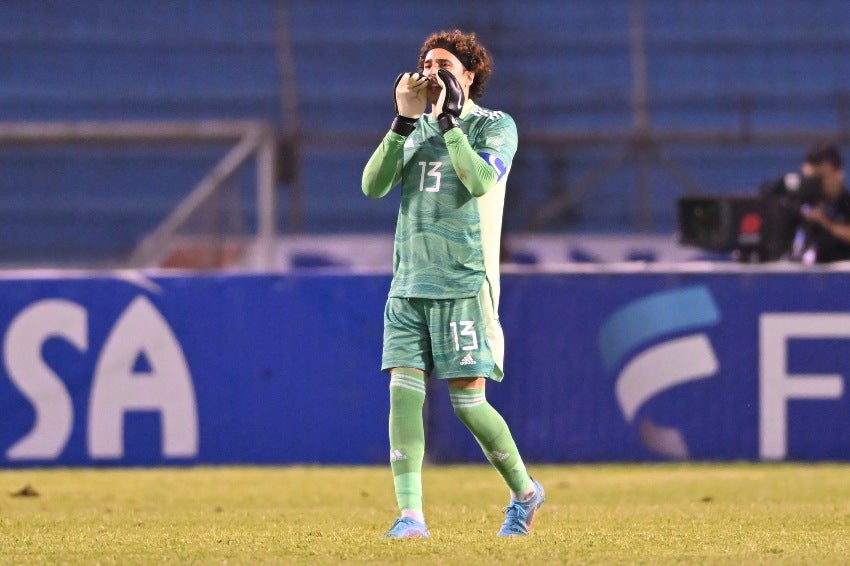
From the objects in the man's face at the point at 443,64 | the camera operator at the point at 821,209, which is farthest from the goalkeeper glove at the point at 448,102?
the camera operator at the point at 821,209

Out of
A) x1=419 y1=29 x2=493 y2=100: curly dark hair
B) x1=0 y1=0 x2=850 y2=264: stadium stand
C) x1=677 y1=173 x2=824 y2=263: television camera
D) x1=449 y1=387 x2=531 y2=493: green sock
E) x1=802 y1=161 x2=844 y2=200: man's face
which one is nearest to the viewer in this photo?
x1=449 y1=387 x2=531 y2=493: green sock

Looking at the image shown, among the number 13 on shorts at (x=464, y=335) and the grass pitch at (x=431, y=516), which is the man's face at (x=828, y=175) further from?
Answer: the number 13 on shorts at (x=464, y=335)

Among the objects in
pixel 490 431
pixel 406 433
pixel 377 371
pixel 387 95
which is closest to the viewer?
pixel 406 433

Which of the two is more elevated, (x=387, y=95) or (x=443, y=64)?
(x=387, y=95)

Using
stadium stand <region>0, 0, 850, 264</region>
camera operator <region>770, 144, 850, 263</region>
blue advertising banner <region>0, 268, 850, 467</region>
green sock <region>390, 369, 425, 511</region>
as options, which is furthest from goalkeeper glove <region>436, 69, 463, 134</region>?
stadium stand <region>0, 0, 850, 264</region>

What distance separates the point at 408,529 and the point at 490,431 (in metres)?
0.49

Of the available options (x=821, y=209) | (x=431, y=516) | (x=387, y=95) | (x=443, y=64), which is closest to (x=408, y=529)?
(x=431, y=516)

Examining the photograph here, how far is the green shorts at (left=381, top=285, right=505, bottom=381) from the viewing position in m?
5.72

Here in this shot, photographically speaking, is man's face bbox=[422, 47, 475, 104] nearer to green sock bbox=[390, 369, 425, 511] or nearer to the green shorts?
the green shorts

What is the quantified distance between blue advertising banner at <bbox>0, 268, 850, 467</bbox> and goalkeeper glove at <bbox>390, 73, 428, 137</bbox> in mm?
4636

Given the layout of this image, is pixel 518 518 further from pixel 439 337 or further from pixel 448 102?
pixel 448 102

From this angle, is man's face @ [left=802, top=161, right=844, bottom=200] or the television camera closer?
the television camera

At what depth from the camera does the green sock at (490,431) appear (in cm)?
580

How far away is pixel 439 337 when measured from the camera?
5727 mm
